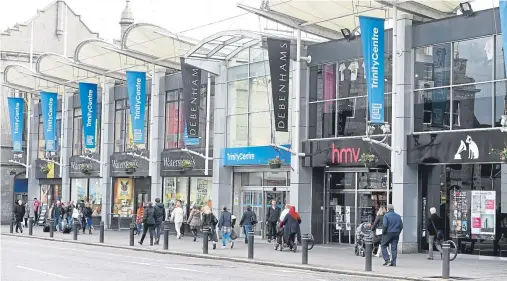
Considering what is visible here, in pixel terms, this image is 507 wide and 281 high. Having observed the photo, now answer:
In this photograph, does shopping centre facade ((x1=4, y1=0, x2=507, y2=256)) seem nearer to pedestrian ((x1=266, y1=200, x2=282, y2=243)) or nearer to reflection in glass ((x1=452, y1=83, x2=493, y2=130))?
reflection in glass ((x1=452, y1=83, x2=493, y2=130))

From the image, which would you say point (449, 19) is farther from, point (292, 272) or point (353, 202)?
point (292, 272)

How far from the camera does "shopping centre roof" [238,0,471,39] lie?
28391 mm

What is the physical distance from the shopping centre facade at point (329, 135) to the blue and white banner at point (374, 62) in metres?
0.60

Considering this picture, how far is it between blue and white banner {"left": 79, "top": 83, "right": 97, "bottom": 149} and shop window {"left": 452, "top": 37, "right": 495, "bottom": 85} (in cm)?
2519

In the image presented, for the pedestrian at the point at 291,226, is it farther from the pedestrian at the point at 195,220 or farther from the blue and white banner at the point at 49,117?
the blue and white banner at the point at 49,117

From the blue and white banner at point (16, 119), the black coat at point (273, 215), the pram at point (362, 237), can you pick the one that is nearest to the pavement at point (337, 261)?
the pram at point (362, 237)

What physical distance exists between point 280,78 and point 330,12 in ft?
10.6

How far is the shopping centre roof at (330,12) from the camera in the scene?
93.1ft

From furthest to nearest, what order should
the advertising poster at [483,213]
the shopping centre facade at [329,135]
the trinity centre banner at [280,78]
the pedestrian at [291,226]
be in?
the trinity centre banner at [280,78] < the pedestrian at [291,226] < the shopping centre facade at [329,135] < the advertising poster at [483,213]

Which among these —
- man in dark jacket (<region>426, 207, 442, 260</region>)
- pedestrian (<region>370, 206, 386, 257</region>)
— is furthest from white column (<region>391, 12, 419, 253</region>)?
man in dark jacket (<region>426, 207, 442, 260</region>)

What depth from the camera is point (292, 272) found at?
21.7m

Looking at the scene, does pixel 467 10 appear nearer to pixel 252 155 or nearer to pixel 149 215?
pixel 252 155

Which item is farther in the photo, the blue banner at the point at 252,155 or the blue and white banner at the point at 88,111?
the blue and white banner at the point at 88,111

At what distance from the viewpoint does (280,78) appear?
32.2 metres
